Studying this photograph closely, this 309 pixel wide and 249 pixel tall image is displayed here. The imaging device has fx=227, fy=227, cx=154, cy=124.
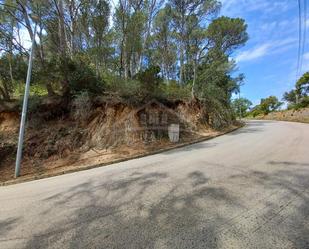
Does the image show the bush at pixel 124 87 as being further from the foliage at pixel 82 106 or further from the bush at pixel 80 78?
the foliage at pixel 82 106

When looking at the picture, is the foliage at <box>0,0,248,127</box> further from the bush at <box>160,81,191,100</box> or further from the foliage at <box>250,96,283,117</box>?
the foliage at <box>250,96,283,117</box>

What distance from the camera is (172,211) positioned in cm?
362

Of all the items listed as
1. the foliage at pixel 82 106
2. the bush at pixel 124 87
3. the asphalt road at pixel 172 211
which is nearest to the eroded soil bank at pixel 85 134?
the foliage at pixel 82 106

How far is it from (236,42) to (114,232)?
2160 cm

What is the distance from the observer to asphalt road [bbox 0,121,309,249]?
286 centimetres

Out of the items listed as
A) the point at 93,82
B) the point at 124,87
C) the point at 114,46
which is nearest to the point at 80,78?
the point at 93,82

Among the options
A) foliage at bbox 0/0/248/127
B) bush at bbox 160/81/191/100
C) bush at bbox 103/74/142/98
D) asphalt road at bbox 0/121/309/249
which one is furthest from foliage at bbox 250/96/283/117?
asphalt road at bbox 0/121/309/249

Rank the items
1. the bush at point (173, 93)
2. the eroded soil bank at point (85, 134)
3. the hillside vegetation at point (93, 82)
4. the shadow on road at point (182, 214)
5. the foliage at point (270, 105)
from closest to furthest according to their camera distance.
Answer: the shadow on road at point (182, 214) < the eroded soil bank at point (85, 134) < the hillside vegetation at point (93, 82) < the bush at point (173, 93) < the foliage at point (270, 105)

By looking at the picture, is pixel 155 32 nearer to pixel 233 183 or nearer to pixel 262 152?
pixel 262 152

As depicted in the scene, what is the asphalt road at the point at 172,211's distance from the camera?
286 cm

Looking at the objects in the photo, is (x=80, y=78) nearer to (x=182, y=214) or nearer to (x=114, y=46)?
(x=114, y=46)

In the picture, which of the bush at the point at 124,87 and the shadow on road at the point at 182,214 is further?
the bush at the point at 124,87

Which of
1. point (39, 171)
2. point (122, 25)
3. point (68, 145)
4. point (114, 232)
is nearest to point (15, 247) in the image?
point (114, 232)

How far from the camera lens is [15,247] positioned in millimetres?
2967
